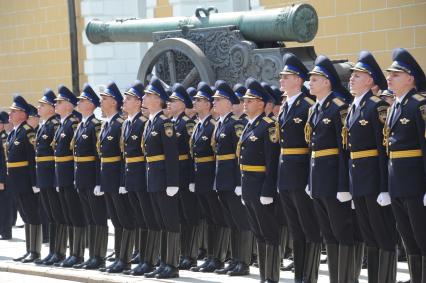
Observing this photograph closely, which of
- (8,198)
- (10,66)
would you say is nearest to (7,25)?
(10,66)

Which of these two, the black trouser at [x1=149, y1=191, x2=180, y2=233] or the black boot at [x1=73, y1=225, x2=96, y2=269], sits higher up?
the black trouser at [x1=149, y1=191, x2=180, y2=233]

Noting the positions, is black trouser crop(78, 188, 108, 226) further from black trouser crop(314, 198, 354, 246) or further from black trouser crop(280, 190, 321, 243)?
black trouser crop(314, 198, 354, 246)

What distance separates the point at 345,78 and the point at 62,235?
11.0 feet

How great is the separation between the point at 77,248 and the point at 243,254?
6.19ft

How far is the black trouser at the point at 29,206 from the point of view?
12164mm

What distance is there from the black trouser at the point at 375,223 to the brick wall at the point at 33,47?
1326 cm

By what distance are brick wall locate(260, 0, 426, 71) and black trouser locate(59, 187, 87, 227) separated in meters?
5.47

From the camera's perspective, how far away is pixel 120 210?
11.0 meters

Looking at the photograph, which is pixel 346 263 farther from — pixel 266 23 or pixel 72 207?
pixel 266 23

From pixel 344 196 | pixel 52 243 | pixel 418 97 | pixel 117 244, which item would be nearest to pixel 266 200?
pixel 344 196

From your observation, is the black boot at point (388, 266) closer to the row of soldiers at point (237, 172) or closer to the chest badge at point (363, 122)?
the row of soldiers at point (237, 172)

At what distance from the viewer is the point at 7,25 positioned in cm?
2348

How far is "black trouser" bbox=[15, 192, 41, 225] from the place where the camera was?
479 inches

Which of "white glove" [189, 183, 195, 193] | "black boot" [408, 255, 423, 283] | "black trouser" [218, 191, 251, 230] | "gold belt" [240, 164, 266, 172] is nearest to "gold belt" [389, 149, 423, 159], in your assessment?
"black boot" [408, 255, 423, 283]
